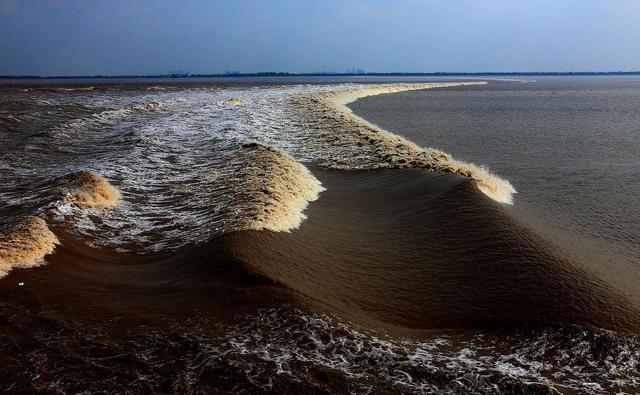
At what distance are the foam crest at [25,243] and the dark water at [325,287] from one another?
25 centimetres

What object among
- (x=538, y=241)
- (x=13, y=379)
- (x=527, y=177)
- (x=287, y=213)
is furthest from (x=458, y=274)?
(x=527, y=177)

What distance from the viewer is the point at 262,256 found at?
884 cm

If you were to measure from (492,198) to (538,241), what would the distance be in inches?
132

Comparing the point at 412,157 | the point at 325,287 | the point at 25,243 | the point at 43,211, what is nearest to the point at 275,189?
the point at 43,211

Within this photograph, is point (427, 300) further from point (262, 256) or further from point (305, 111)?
point (305, 111)

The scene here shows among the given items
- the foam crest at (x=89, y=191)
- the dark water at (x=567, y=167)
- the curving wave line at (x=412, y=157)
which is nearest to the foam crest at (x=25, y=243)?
the foam crest at (x=89, y=191)

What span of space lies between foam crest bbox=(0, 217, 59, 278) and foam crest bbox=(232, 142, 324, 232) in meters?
3.60

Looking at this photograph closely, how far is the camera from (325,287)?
821 cm

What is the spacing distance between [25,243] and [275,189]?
5892 millimetres

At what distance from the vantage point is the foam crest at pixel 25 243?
27.6 ft

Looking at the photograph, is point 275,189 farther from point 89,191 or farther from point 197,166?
point 197,166

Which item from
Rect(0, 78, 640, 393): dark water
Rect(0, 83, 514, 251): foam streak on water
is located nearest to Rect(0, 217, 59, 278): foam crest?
Rect(0, 78, 640, 393): dark water

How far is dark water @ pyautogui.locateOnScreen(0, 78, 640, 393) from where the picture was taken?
5.73 metres

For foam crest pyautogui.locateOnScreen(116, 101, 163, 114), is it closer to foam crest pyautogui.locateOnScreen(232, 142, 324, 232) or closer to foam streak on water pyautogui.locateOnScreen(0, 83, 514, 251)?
foam streak on water pyautogui.locateOnScreen(0, 83, 514, 251)
